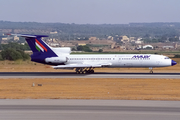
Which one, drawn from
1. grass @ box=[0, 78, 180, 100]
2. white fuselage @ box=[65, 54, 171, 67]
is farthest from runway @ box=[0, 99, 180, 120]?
white fuselage @ box=[65, 54, 171, 67]

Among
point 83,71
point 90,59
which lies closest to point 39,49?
point 83,71

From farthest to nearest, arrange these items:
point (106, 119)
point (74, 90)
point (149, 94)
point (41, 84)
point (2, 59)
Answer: point (2, 59) → point (41, 84) → point (74, 90) → point (149, 94) → point (106, 119)

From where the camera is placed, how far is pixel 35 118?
17266mm

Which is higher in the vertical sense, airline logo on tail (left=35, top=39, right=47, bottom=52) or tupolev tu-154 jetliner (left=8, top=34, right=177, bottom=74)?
airline logo on tail (left=35, top=39, right=47, bottom=52)

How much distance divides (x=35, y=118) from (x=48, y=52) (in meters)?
28.9

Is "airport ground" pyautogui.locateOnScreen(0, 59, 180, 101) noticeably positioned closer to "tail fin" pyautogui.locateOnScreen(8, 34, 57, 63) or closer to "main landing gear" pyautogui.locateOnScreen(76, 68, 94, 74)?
"main landing gear" pyautogui.locateOnScreen(76, 68, 94, 74)

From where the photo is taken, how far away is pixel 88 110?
19250mm

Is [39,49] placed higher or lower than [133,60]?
higher

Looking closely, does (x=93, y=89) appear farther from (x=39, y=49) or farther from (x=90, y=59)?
(x=39, y=49)

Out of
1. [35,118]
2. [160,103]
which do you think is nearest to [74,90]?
[160,103]

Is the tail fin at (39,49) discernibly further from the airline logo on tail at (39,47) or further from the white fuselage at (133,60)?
the white fuselage at (133,60)

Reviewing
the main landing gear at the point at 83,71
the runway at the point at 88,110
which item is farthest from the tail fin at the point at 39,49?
the runway at the point at 88,110

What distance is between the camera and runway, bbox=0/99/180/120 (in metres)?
17.6

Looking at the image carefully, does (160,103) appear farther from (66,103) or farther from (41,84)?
(41,84)
